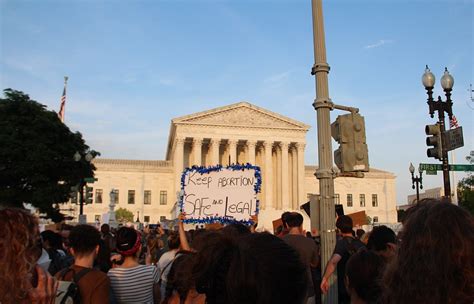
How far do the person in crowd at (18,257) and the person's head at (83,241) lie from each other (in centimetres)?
142

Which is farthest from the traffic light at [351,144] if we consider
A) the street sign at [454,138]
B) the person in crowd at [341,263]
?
the street sign at [454,138]

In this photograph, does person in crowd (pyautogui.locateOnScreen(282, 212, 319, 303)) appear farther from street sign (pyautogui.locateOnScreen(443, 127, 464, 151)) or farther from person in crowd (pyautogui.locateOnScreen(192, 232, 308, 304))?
street sign (pyautogui.locateOnScreen(443, 127, 464, 151))

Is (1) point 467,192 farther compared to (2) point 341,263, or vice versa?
(1) point 467,192

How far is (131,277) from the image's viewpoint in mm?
4746

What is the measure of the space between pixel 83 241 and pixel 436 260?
359 centimetres

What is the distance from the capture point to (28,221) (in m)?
2.90

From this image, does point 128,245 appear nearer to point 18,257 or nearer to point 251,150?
point 18,257

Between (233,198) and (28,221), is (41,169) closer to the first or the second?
(233,198)

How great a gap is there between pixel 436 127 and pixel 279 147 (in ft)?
199

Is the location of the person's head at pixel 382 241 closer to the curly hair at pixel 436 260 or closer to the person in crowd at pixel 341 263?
the person in crowd at pixel 341 263

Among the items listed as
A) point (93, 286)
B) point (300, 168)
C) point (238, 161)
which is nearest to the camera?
point (93, 286)

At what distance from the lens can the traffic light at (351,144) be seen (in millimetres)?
6129

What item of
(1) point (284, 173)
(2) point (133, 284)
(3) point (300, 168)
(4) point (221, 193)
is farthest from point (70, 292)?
(3) point (300, 168)

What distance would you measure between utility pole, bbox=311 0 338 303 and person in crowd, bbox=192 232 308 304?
3975 mm
